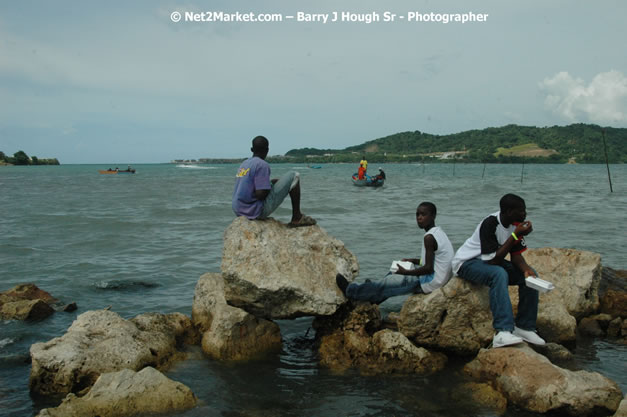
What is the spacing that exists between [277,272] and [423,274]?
193 cm

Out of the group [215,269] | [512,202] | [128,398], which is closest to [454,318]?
[512,202]

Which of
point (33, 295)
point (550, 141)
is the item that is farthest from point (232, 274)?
point (550, 141)

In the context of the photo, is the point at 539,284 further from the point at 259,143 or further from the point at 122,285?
the point at 122,285

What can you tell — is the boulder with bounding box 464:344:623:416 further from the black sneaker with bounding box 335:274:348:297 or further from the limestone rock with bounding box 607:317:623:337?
the limestone rock with bounding box 607:317:623:337

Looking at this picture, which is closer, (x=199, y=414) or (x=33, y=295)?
(x=199, y=414)

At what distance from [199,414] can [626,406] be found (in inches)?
161

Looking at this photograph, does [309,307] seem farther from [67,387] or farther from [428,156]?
[428,156]

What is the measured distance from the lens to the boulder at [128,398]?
4934 millimetres

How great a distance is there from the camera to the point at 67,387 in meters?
5.83

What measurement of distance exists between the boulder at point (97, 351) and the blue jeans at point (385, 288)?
260cm

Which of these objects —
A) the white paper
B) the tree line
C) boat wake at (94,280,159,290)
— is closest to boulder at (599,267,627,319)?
the white paper

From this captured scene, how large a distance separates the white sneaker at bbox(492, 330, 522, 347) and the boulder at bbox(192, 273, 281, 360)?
3.03 meters

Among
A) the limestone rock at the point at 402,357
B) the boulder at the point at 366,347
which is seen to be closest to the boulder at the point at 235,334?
the boulder at the point at 366,347

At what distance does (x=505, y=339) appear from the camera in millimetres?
6137
